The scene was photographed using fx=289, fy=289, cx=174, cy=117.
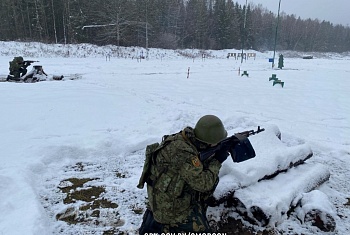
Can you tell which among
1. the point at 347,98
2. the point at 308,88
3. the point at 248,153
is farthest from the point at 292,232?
the point at 308,88

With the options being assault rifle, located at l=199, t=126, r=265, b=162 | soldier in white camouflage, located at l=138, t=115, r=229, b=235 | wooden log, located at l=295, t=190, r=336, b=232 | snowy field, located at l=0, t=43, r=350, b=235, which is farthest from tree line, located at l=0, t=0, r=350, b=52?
soldier in white camouflage, located at l=138, t=115, r=229, b=235

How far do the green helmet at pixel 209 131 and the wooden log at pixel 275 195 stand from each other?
138 cm

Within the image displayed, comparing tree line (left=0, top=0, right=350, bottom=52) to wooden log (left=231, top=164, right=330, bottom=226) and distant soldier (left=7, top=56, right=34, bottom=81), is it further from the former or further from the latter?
wooden log (left=231, top=164, right=330, bottom=226)

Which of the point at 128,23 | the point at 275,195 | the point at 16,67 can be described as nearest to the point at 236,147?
the point at 275,195

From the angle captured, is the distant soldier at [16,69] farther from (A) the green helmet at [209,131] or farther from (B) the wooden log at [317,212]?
(B) the wooden log at [317,212]

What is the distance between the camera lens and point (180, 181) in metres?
2.55

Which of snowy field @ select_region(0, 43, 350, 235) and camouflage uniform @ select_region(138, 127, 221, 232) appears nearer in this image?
camouflage uniform @ select_region(138, 127, 221, 232)

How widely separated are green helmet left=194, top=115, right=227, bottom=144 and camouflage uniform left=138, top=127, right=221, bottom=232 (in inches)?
2.8

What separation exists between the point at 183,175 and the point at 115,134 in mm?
4225

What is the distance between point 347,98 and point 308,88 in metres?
2.41

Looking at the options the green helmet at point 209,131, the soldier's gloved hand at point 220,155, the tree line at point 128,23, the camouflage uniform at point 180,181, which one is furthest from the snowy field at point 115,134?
the tree line at point 128,23

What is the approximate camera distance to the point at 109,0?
3959 cm

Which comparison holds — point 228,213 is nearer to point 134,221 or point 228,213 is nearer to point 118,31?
point 134,221

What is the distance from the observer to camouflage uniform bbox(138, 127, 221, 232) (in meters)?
2.49
